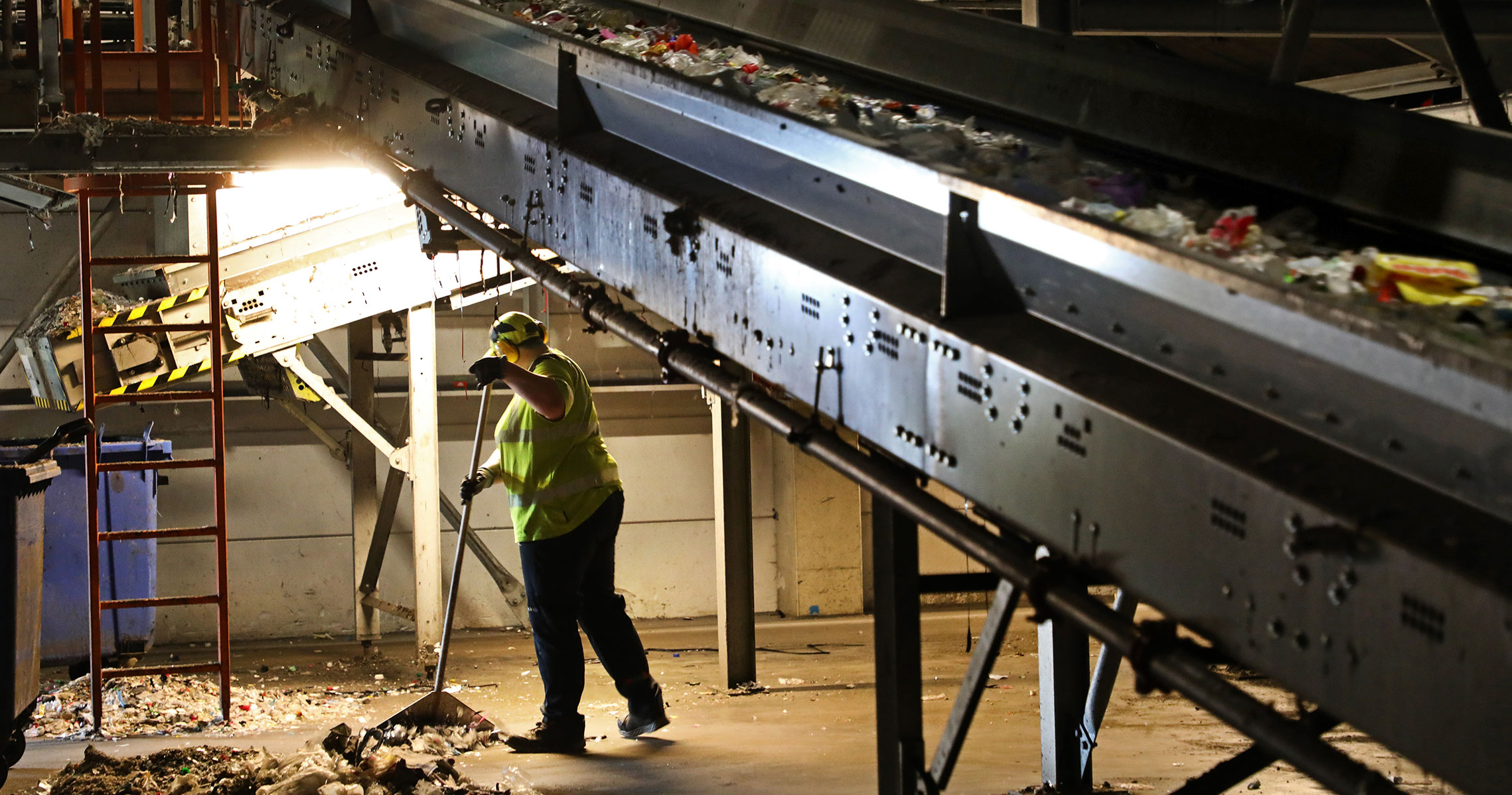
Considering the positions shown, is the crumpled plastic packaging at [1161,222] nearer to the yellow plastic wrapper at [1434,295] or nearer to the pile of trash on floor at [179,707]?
the yellow plastic wrapper at [1434,295]

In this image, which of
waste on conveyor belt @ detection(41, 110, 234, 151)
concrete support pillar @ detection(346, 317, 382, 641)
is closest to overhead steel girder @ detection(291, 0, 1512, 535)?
waste on conveyor belt @ detection(41, 110, 234, 151)

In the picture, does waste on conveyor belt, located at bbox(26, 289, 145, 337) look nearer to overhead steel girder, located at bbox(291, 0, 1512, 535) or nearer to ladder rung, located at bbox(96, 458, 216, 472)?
ladder rung, located at bbox(96, 458, 216, 472)

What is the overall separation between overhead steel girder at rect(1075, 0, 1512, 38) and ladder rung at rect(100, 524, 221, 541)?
4.36 m

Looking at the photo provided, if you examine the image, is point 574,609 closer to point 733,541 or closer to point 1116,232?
point 733,541

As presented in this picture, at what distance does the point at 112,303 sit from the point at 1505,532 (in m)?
7.29

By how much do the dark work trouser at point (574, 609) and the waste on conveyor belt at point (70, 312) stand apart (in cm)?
315

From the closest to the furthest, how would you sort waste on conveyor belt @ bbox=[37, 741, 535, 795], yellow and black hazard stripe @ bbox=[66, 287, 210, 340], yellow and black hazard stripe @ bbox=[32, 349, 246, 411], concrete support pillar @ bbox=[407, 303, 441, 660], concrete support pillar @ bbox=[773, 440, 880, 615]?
1. waste on conveyor belt @ bbox=[37, 741, 535, 795]
2. yellow and black hazard stripe @ bbox=[66, 287, 210, 340]
3. yellow and black hazard stripe @ bbox=[32, 349, 246, 411]
4. concrete support pillar @ bbox=[407, 303, 441, 660]
5. concrete support pillar @ bbox=[773, 440, 880, 615]

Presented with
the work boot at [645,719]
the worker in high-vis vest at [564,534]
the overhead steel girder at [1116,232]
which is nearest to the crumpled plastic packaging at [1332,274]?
the overhead steel girder at [1116,232]

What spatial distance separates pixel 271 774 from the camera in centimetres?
414

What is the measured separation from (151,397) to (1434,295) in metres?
5.99

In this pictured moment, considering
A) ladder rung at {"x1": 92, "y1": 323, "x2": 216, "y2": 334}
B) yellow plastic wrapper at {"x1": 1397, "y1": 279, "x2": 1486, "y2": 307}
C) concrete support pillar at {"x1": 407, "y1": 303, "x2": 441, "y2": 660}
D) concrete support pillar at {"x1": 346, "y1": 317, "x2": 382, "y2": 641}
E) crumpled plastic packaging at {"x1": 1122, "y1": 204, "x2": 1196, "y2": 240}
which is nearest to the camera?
yellow plastic wrapper at {"x1": 1397, "y1": 279, "x2": 1486, "y2": 307}

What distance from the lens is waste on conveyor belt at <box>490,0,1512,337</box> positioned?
1.84 m

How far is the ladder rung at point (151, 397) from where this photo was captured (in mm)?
5734

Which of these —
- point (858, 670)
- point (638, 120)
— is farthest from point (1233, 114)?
point (858, 670)
